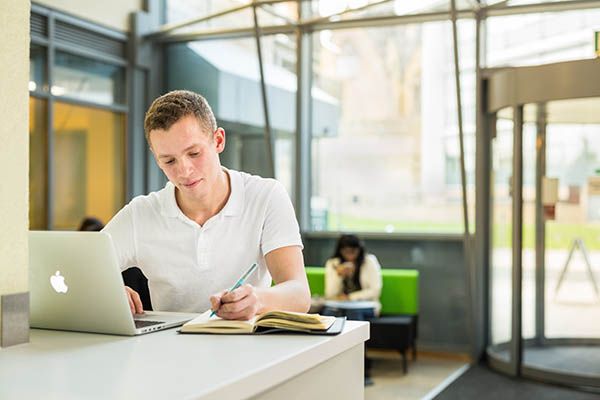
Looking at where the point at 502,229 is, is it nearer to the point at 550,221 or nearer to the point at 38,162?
the point at 550,221

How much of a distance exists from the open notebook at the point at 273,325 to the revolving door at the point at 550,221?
5.15 meters

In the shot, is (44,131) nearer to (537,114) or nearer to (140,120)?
(140,120)

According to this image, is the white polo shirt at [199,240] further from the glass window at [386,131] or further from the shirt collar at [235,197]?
the glass window at [386,131]

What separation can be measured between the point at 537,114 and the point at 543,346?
2053 mm

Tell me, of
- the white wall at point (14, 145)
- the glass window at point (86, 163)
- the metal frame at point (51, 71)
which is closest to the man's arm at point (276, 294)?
the white wall at point (14, 145)

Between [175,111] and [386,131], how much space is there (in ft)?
22.3

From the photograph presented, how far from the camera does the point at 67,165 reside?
886 centimetres

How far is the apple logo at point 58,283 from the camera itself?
2428 mm

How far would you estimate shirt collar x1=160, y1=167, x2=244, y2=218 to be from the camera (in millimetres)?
2822

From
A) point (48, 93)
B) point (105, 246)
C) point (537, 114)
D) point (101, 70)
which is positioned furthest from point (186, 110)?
point (101, 70)

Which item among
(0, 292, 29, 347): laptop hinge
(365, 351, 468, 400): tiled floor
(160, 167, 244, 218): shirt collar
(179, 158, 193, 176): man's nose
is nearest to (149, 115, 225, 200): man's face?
(179, 158, 193, 176): man's nose

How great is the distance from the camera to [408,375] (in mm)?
7586

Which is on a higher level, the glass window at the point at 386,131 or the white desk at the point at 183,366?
the glass window at the point at 386,131

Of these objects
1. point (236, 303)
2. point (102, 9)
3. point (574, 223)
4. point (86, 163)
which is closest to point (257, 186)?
point (236, 303)
